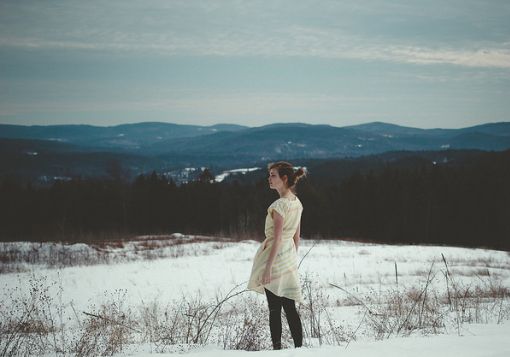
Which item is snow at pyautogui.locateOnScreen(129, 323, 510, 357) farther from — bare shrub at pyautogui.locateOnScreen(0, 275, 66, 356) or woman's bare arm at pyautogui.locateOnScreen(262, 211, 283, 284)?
bare shrub at pyautogui.locateOnScreen(0, 275, 66, 356)

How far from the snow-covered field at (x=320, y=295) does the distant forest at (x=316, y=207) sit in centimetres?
2694

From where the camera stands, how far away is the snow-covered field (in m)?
4.19

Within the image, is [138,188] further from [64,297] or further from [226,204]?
Answer: [64,297]

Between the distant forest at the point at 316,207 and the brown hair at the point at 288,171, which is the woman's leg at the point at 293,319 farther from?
the distant forest at the point at 316,207

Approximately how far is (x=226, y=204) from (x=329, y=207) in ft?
46.6

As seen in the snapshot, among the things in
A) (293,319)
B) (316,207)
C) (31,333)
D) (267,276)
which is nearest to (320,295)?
(293,319)

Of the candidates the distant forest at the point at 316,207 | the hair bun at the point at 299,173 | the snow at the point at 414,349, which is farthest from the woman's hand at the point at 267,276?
the distant forest at the point at 316,207

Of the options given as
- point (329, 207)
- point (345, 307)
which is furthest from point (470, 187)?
point (345, 307)

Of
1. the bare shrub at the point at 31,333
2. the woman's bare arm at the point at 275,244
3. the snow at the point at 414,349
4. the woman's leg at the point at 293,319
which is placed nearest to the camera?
the snow at the point at 414,349

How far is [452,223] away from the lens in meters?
46.5

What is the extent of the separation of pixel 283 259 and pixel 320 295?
15.1ft

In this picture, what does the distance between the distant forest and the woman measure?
39683mm

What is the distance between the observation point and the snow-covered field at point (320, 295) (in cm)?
419

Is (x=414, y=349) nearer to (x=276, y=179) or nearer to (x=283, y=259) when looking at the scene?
(x=283, y=259)
